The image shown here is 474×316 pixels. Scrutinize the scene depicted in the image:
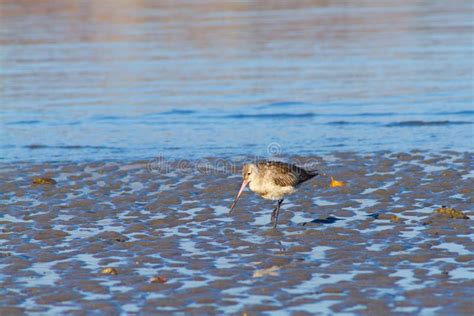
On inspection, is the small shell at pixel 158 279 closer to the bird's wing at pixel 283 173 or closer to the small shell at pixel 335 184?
the bird's wing at pixel 283 173

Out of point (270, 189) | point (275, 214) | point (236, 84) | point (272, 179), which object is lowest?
point (275, 214)

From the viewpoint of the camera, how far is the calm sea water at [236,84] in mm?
15781

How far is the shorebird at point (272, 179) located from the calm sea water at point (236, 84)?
13.3ft

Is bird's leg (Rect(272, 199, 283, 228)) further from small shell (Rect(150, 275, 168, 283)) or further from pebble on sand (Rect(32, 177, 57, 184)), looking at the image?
pebble on sand (Rect(32, 177, 57, 184))

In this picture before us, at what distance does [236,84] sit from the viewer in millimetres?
21703

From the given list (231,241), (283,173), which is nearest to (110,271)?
(231,241)

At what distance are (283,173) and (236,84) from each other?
11.3m

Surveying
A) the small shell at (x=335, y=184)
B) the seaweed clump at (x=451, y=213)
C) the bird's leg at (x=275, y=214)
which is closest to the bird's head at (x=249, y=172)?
the bird's leg at (x=275, y=214)

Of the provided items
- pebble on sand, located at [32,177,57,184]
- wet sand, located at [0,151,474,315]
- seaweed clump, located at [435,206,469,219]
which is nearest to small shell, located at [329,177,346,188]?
wet sand, located at [0,151,474,315]

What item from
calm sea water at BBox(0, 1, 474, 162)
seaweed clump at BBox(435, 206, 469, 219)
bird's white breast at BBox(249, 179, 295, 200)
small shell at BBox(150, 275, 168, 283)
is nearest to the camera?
small shell at BBox(150, 275, 168, 283)

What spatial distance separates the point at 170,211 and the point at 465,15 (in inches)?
1100

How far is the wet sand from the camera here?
7480 mm

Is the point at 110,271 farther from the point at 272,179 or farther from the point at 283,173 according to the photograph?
the point at 283,173

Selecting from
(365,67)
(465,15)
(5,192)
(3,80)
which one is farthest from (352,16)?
(5,192)
